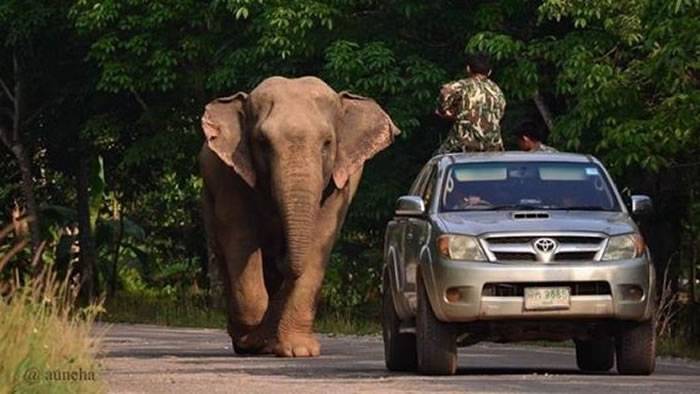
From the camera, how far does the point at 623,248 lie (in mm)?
19125

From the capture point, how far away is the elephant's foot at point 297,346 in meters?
23.5

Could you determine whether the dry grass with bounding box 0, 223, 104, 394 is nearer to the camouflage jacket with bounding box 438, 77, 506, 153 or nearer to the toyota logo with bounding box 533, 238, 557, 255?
the toyota logo with bounding box 533, 238, 557, 255

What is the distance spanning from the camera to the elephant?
2375 centimetres

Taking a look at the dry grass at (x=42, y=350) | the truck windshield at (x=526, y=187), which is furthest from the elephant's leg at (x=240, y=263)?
the dry grass at (x=42, y=350)

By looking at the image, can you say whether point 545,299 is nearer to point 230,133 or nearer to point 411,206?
point 411,206

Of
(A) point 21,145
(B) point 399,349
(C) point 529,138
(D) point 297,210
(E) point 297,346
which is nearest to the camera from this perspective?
(B) point 399,349

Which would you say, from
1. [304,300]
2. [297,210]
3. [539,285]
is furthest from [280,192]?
[539,285]

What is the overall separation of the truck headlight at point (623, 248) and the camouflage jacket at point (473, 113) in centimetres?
388

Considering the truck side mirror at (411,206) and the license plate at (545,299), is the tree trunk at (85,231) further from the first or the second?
the license plate at (545,299)

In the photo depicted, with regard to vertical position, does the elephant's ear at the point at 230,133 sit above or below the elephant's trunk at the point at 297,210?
above

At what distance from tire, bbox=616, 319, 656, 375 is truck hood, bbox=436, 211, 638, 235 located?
2.32ft

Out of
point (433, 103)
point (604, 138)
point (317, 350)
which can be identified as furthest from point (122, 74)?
point (317, 350)

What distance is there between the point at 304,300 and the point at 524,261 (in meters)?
5.32

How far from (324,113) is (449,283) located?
6.01 m
